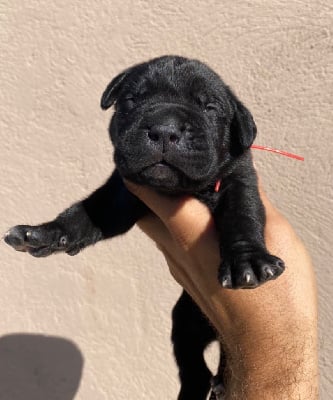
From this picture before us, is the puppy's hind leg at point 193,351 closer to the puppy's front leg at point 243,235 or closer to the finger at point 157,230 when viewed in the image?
the finger at point 157,230

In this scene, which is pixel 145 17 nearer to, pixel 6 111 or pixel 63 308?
pixel 6 111

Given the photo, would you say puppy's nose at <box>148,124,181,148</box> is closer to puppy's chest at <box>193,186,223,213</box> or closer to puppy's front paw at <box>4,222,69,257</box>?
puppy's chest at <box>193,186,223,213</box>

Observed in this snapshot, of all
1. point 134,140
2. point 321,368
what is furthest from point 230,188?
point 321,368

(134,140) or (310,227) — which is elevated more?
(134,140)

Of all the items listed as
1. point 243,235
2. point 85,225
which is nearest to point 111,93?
point 85,225

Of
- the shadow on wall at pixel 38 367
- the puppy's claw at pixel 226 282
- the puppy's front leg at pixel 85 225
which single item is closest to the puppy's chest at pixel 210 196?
the puppy's front leg at pixel 85 225

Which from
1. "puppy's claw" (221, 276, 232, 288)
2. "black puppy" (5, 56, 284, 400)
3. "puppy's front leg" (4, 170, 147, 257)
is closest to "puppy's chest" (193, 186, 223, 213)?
"black puppy" (5, 56, 284, 400)

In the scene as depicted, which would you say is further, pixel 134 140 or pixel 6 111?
pixel 6 111
